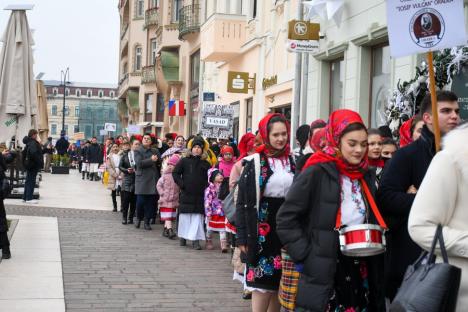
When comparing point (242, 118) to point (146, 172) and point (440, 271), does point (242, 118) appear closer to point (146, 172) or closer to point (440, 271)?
point (146, 172)

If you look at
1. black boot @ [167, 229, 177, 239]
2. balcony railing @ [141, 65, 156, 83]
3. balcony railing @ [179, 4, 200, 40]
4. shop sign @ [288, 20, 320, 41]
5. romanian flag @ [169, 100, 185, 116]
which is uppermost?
balcony railing @ [179, 4, 200, 40]

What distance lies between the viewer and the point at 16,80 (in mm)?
18891

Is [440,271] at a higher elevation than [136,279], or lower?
higher

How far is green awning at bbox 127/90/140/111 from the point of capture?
191 feet

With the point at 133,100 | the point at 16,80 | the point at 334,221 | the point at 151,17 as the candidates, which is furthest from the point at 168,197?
the point at 133,100

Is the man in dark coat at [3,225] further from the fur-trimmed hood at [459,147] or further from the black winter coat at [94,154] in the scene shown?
the black winter coat at [94,154]

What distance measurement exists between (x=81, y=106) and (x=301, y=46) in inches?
4998

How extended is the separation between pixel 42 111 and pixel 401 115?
2248 centimetres

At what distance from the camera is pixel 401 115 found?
9680mm

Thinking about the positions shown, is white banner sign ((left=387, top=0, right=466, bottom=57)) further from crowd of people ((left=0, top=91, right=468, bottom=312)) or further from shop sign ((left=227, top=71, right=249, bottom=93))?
shop sign ((left=227, top=71, right=249, bottom=93))

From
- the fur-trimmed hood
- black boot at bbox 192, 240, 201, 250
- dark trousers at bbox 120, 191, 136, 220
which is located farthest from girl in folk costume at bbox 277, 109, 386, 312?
dark trousers at bbox 120, 191, 136, 220

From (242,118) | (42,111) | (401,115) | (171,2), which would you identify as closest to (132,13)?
(171,2)

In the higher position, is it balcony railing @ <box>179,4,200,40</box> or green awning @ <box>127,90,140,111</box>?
balcony railing @ <box>179,4,200,40</box>

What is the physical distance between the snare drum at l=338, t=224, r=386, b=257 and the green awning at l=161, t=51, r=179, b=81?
119ft
